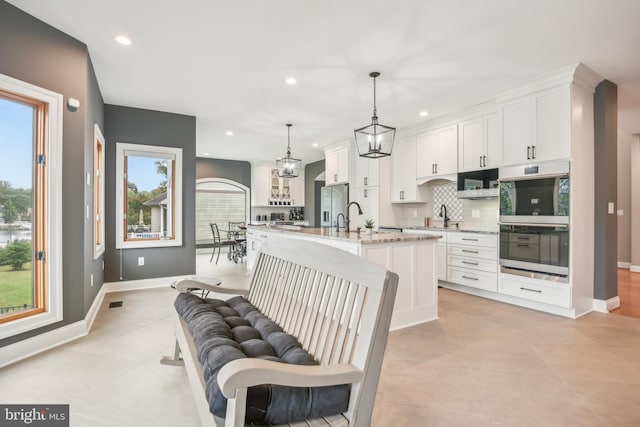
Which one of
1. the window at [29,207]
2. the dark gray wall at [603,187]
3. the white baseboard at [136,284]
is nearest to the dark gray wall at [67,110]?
the window at [29,207]

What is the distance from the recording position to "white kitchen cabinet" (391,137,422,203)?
5.46 metres

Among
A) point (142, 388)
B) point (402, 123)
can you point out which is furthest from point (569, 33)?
point (142, 388)

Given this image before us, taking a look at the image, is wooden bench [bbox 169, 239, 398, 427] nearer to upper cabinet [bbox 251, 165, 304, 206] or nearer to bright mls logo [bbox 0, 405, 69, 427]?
bright mls logo [bbox 0, 405, 69, 427]

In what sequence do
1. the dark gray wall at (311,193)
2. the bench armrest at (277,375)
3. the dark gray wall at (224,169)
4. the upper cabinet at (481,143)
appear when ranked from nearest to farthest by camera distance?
the bench armrest at (277,375), the upper cabinet at (481,143), the dark gray wall at (224,169), the dark gray wall at (311,193)

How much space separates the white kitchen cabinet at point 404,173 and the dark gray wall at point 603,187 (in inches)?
93.5

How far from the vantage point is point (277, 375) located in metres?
1.01

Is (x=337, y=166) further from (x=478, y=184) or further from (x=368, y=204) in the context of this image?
(x=478, y=184)

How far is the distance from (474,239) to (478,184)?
0.80m

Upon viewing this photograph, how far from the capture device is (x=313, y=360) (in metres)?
1.28

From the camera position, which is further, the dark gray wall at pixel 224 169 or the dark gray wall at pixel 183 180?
the dark gray wall at pixel 224 169

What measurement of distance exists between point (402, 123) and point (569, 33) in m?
2.77

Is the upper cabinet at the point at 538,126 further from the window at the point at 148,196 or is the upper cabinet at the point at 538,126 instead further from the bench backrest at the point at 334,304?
the window at the point at 148,196

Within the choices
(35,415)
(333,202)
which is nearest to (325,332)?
(35,415)

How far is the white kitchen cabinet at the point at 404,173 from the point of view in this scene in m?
5.46
